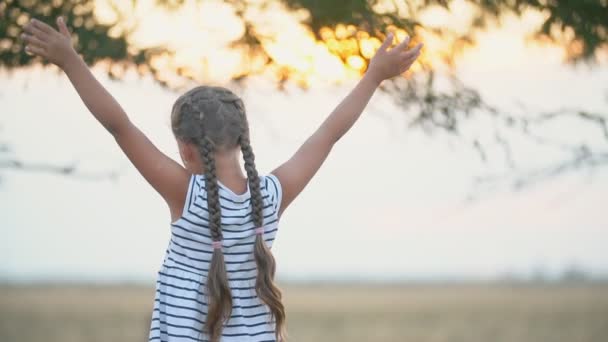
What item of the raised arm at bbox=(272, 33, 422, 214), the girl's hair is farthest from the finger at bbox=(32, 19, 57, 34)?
the raised arm at bbox=(272, 33, 422, 214)

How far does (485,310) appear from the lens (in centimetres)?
3111

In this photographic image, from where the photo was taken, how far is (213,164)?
284 centimetres

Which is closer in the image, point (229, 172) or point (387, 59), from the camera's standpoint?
point (229, 172)

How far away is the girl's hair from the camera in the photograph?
2807 millimetres

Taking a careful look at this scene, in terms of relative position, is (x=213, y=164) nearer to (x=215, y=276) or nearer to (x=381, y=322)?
(x=215, y=276)

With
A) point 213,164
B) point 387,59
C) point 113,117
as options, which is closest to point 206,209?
point 213,164

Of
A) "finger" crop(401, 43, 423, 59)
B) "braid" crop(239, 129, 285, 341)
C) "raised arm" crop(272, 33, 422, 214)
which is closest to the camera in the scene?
"braid" crop(239, 129, 285, 341)

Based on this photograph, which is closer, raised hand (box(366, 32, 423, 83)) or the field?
raised hand (box(366, 32, 423, 83))

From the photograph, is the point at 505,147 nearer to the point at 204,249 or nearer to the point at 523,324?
the point at 204,249

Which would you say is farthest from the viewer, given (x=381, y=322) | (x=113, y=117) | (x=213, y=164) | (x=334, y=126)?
(x=381, y=322)

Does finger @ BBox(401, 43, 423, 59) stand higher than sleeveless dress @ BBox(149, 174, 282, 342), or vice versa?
finger @ BBox(401, 43, 423, 59)

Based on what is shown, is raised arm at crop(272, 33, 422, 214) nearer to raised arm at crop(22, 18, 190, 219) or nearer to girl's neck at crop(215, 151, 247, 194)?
girl's neck at crop(215, 151, 247, 194)

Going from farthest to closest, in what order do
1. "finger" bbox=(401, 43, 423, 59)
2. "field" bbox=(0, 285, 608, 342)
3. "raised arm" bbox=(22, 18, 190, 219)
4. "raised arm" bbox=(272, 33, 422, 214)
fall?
1. "field" bbox=(0, 285, 608, 342)
2. "finger" bbox=(401, 43, 423, 59)
3. "raised arm" bbox=(272, 33, 422, 214)
4. "raised arm" bbox=(22, 18, 190, 219)

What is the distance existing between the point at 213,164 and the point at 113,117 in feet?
0.98
